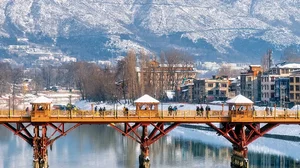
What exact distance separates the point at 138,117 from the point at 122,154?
57.8ft

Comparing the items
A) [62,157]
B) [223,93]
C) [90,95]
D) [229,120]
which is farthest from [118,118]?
[90,95]

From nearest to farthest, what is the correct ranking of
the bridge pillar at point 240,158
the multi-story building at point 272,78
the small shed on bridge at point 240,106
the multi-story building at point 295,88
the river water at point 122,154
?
1. the bridge pillar at point 240,158
2. the small shed on bridge at point 240,106
3. the river water at point 122,154
4. the multi-story building at point 295,88
5. the multi-story building at point 272,78

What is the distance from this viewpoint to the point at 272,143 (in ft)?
310

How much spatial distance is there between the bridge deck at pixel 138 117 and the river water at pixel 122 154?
6945 millimetres

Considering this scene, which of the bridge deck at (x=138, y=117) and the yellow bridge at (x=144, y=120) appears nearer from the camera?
the yellow bridge at (x=144, y=120)

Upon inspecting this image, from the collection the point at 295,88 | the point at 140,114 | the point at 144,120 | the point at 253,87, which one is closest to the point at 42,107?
the point at 140,114

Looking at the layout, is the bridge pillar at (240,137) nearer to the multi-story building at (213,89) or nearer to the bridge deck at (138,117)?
the bridge deck at (138,117)

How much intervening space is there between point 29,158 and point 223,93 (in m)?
85.7

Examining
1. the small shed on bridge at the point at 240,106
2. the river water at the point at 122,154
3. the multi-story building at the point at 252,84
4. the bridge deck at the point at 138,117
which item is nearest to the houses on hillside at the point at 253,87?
the multi-story building at the point at 252,84

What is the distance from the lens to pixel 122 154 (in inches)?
3383

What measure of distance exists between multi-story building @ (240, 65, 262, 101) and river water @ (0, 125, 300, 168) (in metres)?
46.4

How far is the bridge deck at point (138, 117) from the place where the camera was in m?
67.9

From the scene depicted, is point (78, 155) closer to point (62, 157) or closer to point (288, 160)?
point (62, 157)

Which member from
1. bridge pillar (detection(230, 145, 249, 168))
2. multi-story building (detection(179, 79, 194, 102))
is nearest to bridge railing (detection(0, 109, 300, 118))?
bridge pillar (detection(230, 145, 249, 168))
